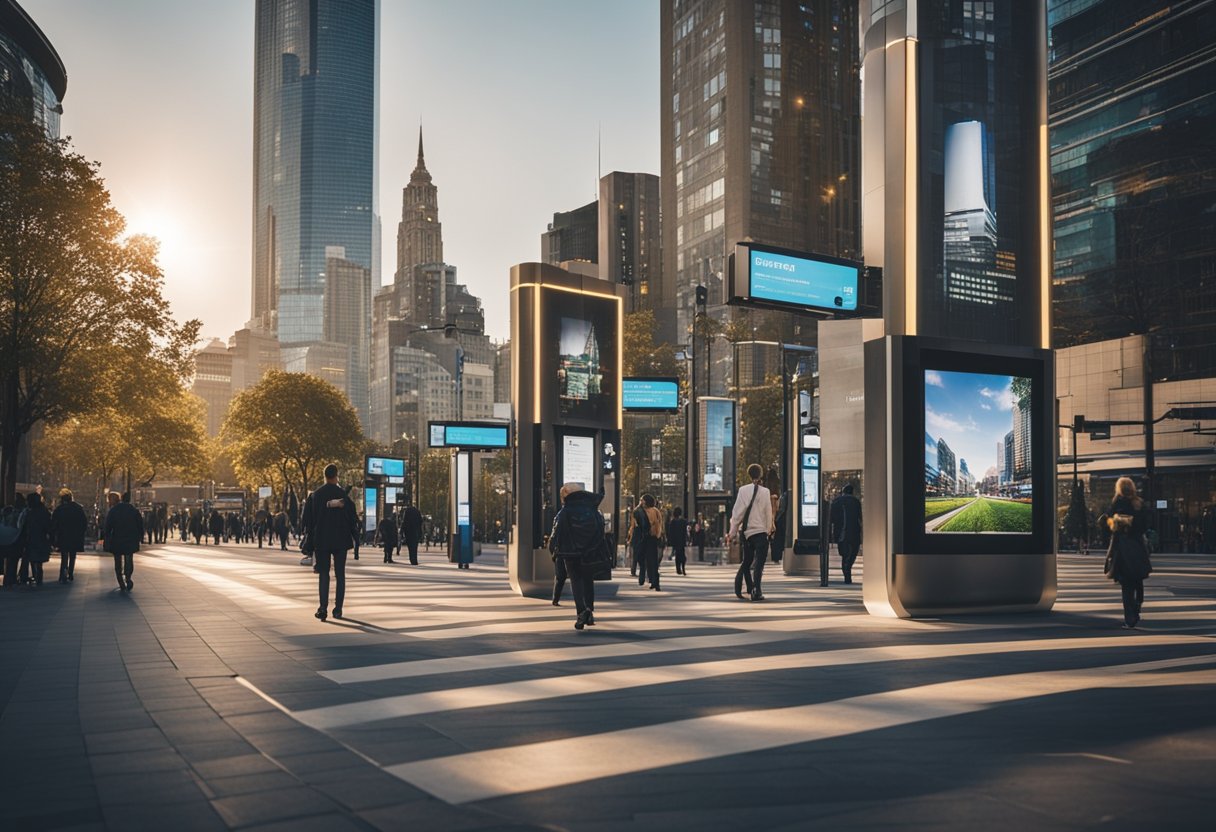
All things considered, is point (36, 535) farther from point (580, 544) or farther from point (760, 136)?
point (760, 136)

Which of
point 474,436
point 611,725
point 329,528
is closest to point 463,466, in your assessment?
point 474,436

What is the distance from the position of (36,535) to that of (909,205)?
1734 cm

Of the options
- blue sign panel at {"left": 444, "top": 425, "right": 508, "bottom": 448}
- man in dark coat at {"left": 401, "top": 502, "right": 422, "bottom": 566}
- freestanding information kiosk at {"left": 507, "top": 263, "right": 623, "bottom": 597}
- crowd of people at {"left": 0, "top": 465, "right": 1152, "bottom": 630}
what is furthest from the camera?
blue sign panel at {"left": 444, "top": 425, "right": 508, "bottom": 448}

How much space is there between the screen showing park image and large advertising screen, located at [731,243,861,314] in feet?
6.04

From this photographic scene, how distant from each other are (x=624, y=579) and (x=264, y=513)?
36.1 m

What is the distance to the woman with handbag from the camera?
1277 cm

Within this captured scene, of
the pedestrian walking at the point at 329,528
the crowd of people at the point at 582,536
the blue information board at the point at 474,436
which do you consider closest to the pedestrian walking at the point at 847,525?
the crowd of people at the point at 582,536

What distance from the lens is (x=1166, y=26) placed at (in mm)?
63938

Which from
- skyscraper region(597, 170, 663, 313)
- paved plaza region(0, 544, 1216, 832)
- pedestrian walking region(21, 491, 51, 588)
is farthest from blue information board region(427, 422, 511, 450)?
skyscraper region(597, 170, 663, 313)

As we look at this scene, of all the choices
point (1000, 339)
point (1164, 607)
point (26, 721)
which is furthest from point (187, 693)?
point (1164, 607)

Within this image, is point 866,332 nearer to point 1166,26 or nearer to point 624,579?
point 624,579

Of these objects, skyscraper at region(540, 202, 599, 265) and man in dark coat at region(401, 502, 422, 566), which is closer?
man in dark coat at region(401, 502, 422, 566)

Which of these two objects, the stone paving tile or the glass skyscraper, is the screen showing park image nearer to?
the stone paving tile

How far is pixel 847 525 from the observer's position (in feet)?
78.4
